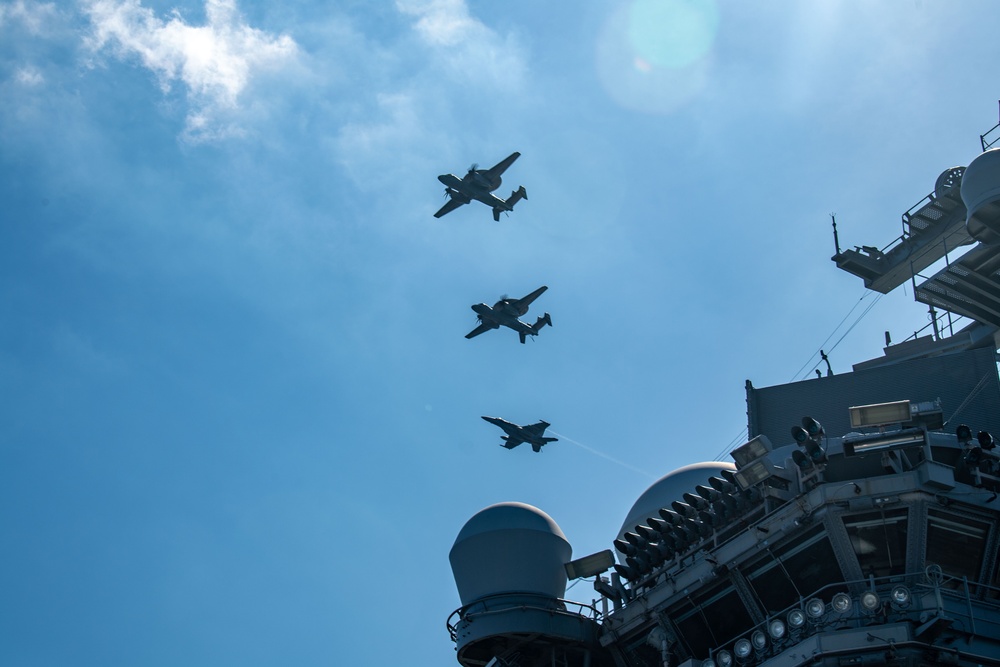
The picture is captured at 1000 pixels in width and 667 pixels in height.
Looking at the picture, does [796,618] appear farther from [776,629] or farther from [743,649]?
[743,649]

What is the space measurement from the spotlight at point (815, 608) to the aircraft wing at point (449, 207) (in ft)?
174

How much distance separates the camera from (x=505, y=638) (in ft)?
157

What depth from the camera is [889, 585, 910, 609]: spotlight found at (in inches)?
1348

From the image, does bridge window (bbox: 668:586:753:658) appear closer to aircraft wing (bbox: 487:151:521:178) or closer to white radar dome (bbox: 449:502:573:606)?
white radar dome (bbox: 449:502:573:606)

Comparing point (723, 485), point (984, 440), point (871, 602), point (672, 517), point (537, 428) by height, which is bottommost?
point (871, 602)

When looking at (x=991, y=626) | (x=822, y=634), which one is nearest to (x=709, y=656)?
(x=822, y=634)

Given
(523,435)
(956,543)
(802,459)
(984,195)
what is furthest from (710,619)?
(523,435)

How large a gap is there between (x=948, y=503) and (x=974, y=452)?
2396 mm

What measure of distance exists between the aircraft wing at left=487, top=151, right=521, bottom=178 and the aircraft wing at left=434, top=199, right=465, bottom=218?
3275 millimetres

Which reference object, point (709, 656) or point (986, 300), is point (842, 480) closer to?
point (709, 656)

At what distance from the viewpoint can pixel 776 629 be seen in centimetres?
3650

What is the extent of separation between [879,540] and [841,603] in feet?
9.31

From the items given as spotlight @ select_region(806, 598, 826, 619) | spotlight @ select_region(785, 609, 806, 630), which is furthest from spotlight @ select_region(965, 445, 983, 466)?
spotlight @ select_region(785, 609, 806, 630)

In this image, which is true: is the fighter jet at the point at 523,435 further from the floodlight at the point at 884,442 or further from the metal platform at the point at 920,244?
the floodlight at the point at 884,442
